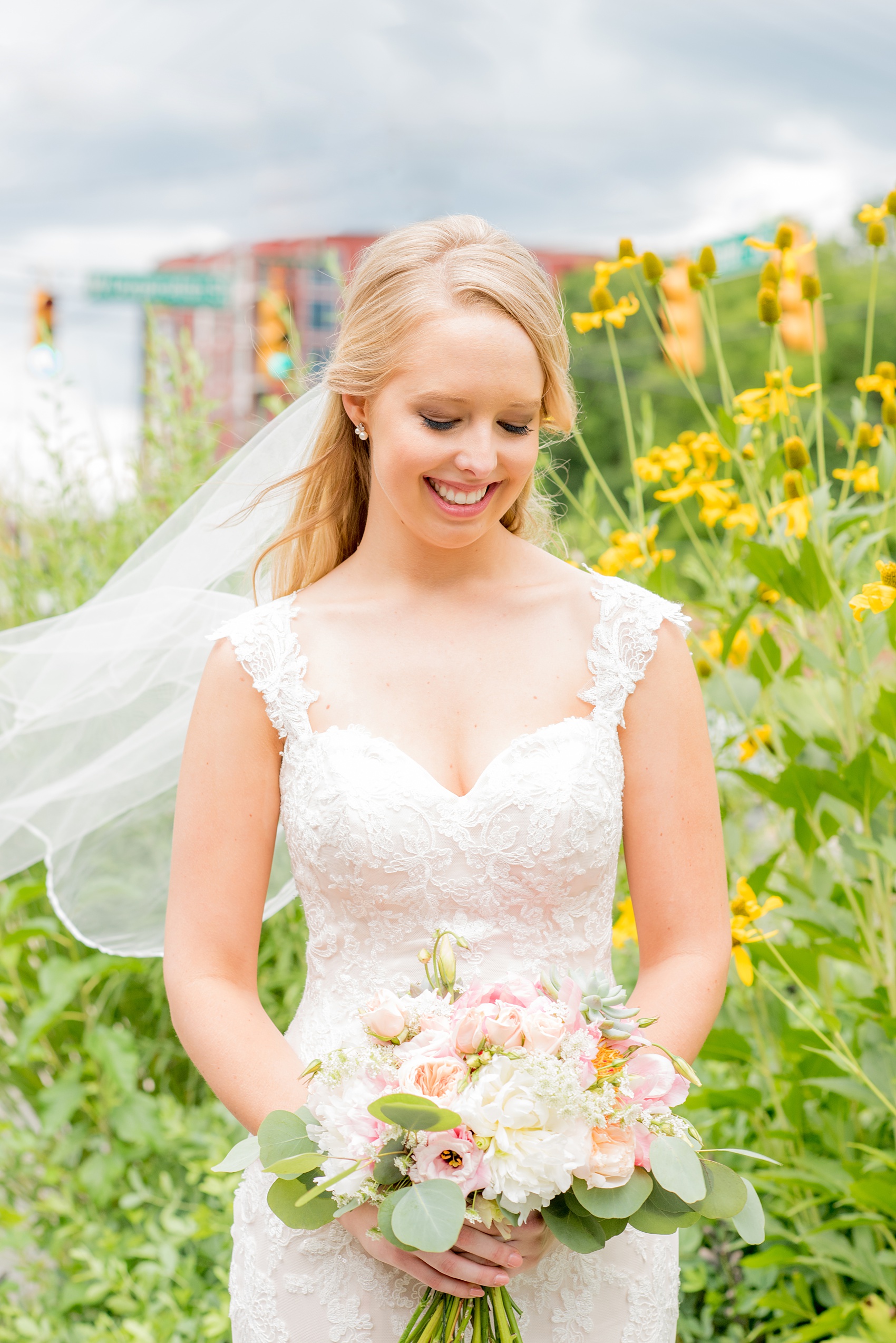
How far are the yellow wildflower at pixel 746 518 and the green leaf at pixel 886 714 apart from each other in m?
0.46

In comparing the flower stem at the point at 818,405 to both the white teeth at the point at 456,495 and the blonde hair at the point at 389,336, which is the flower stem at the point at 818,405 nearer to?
the blonde hair at the point at 389,336

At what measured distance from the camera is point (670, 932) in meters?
1.71

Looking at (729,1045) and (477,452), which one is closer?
(477,452)

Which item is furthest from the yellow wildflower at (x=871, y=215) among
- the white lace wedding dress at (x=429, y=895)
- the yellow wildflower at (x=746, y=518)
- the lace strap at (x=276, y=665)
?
the lace strap at (x=276, y=665)

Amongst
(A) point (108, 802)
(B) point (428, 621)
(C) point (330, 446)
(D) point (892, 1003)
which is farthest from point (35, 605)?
(D) point (892, 1003)

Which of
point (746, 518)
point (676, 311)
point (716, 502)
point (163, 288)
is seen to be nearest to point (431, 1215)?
point (746, 518)

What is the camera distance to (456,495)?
5.38 feet

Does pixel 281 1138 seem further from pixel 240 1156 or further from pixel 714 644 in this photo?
pixel 714 644

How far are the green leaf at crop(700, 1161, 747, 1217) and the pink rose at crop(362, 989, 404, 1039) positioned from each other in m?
0.38

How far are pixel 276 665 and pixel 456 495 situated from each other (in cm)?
37

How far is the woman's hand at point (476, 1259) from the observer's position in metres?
1.28

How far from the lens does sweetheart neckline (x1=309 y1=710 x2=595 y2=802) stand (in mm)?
1647

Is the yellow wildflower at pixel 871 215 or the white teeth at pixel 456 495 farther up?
the yellow wildflower at pixel 871 215

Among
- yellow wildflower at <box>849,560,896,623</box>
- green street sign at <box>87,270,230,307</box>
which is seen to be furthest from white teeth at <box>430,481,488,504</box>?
green street sign at <box>87,270,230,307</box>
